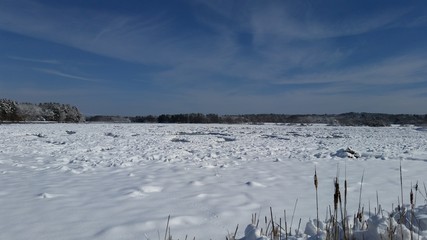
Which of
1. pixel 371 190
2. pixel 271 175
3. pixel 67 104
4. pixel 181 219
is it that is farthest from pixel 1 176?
pixel 67 104

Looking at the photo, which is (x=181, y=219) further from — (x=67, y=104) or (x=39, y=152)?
(x=67, y=104)

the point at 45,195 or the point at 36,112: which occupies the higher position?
the point at 36,112

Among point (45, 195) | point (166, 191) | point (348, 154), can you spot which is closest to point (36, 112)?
point (348, 154)

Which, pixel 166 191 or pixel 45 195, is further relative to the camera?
pixel 166 191

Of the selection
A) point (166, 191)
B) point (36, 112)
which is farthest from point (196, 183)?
point (36, 112)

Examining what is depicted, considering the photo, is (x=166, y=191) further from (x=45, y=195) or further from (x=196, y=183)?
(x=45, y=195)

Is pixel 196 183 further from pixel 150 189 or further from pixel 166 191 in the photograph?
pixel 150 189

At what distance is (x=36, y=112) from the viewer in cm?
6988

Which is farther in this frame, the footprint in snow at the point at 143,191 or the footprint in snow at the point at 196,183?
the footprint in snow at the point at 196,183

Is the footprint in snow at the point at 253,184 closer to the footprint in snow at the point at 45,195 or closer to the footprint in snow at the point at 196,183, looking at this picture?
the footprint in snow at the point at 196,183

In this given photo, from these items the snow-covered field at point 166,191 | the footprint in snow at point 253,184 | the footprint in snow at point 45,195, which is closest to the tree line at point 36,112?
the snow-covered field at point 166,191

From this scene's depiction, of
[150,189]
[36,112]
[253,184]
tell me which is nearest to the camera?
[150,189]

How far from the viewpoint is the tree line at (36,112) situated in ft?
208

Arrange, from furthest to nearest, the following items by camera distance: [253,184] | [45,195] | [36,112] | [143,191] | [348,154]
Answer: [36,112]
[348,154]
[253,184]
[143,191]
[45,195]
